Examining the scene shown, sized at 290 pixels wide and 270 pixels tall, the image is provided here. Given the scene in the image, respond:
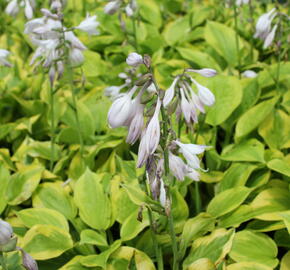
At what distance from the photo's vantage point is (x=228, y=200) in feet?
7.37

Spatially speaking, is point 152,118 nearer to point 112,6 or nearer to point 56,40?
point 56,40

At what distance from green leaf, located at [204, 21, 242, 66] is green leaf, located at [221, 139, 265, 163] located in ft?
3.61

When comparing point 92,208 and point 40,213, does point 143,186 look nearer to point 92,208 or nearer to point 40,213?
point 92,208

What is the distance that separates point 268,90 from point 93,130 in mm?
1201

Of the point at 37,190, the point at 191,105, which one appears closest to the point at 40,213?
the point at 37,190

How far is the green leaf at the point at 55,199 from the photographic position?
2420 mm

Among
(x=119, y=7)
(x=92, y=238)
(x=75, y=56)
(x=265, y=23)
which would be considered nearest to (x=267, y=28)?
(x=265, y=23)

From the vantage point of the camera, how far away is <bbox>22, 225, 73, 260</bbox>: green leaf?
2.09 m

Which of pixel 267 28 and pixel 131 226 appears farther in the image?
pixel 267 28

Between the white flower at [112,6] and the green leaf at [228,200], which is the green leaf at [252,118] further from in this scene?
the white flower at [112,6]

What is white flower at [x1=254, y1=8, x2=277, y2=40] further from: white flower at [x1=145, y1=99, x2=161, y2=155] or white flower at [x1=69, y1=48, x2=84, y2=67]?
white flower at [x1=145, y1=99, x2=161, y2=155]

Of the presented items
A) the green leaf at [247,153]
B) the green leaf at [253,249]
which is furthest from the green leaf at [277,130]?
the green leaf at [253,249]

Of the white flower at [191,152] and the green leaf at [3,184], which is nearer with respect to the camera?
the white flower at [191,152]

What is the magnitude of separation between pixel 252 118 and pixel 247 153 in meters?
0.33
